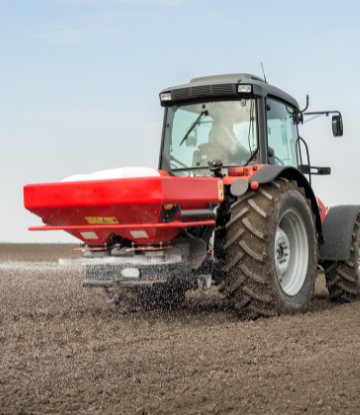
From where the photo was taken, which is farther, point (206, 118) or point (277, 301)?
point (206, 118)

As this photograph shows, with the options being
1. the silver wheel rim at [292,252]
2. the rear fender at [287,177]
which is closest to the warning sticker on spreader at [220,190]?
the rear fender at [287,177]

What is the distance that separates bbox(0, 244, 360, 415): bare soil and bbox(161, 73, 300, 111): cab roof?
2.29 meters

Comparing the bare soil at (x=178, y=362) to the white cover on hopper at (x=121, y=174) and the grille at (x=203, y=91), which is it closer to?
the white cover on hopper at (x=121, y=174)

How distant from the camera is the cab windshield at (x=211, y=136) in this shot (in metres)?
5.70

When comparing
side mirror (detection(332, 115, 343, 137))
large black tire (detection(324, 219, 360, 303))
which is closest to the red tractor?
large black tire (detection(324, 219, 360, 303))

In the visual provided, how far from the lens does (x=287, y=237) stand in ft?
18.7

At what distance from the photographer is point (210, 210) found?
5.05m

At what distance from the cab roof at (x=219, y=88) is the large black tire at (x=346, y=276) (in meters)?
2.03

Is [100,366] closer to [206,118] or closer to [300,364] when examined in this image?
[300,364]

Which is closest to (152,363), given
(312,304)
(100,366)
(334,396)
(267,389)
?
(100,366)

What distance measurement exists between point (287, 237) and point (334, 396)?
2.82m

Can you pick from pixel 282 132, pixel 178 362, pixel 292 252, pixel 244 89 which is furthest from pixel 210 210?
pixel 282 132

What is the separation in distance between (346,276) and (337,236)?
23.0 inches

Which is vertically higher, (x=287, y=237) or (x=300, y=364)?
(x=287, y=237)
